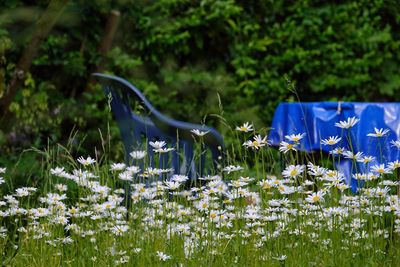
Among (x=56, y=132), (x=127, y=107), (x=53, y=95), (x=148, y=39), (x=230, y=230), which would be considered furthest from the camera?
(x=148, y=39)

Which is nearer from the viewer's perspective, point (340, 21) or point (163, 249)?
point (163, 249)

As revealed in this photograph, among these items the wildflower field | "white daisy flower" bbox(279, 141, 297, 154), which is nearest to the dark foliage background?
the wildflower field

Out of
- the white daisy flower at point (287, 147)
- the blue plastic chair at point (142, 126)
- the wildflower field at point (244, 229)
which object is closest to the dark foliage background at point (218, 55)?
the blue plastic chair at point (142, 126)

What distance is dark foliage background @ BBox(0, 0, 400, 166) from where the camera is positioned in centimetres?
560

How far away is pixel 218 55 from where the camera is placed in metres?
6.14

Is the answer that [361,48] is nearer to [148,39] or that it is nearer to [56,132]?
[148,39]

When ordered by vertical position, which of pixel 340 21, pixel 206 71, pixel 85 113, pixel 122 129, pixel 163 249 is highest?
pixel 340 21

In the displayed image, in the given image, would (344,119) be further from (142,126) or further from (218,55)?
(218,55)

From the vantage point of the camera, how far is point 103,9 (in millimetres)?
5652

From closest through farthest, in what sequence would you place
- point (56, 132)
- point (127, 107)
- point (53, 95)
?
point (127, 107)
point (56, 132)
point (53, 95)

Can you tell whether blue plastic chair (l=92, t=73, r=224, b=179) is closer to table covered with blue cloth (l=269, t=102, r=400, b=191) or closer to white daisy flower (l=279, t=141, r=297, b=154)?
table covered with blue cloth (l=269, t=102, r=400, b=191)

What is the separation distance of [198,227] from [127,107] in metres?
1.46

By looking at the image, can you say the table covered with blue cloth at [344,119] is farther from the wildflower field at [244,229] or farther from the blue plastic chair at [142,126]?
the wildflower field at [244,229]

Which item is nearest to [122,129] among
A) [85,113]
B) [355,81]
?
[85,113]
